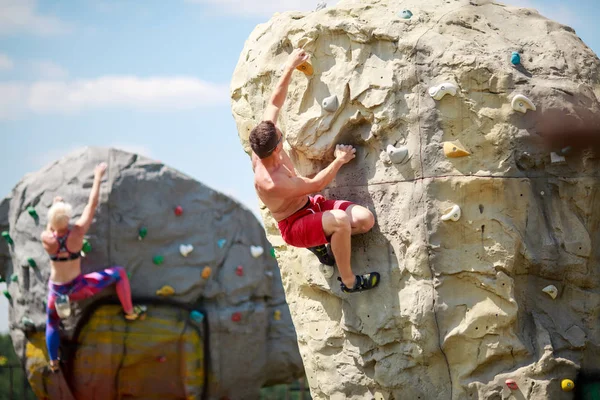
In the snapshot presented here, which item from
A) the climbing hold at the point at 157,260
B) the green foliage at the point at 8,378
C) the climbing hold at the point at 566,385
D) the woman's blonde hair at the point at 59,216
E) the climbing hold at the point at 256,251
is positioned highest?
the woman's blonde hair at the point at 59,216

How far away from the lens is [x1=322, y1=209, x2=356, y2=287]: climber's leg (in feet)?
14.2

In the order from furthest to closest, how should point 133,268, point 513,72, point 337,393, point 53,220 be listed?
point 133,268 → point 53,220 → point 337,393 → point 513,72

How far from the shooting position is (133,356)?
25.5ft

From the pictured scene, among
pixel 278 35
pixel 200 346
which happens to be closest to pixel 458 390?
pixel 278 35

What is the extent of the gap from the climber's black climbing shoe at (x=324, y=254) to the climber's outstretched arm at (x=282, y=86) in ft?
2.42

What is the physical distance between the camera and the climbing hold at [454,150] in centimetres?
430

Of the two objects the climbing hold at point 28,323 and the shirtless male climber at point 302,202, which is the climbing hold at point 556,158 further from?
the climbing hold at point 28,323

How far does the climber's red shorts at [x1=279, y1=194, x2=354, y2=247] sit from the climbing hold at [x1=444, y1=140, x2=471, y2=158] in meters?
0.59

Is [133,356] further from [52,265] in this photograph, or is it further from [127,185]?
[127,185]

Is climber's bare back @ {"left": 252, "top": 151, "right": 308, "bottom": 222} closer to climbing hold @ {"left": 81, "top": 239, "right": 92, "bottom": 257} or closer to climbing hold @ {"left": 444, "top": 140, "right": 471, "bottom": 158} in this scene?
climbing hold @ {"left": 444, "top": 140, "right": 471, "bottom": 158}

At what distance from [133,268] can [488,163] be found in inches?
178

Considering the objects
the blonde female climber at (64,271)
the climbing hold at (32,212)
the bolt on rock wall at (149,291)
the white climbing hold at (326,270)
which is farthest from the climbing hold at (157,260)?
the white climbing hold at (326,270)

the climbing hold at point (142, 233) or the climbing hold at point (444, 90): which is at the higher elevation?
the climbing hold at point (444, 90)

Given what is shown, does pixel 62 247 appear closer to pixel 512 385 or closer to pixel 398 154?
pixel 398 154
